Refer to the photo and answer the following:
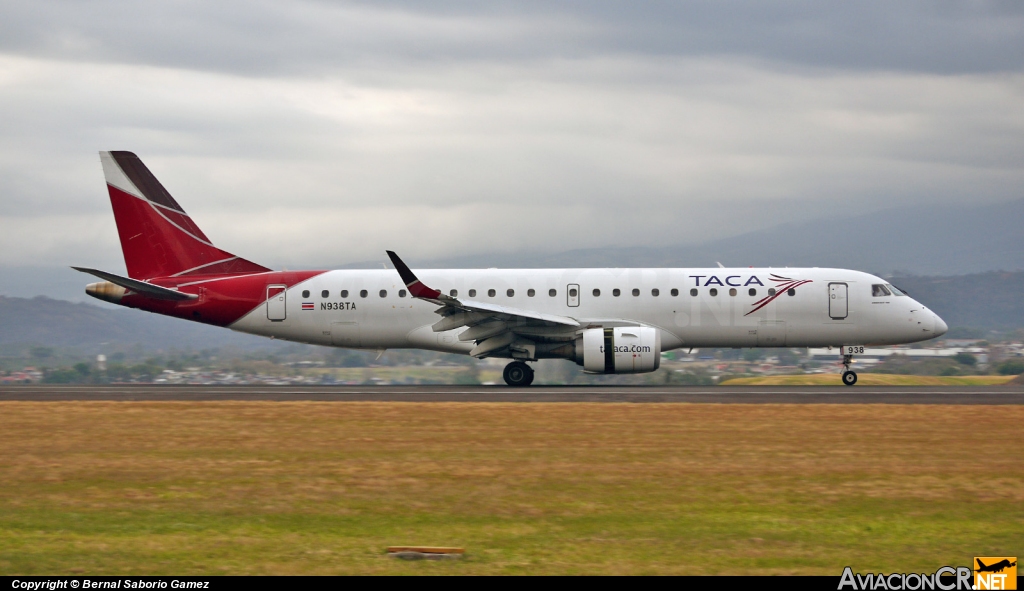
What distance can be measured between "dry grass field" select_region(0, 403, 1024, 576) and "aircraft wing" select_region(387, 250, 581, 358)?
29.5 ft

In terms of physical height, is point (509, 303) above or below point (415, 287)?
below

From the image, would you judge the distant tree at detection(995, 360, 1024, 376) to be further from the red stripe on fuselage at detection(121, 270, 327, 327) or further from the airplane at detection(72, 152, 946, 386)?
the red stripe on fuselage at detection(121, 270, 327, 327)

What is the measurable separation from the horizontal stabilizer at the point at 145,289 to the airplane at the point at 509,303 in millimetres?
59

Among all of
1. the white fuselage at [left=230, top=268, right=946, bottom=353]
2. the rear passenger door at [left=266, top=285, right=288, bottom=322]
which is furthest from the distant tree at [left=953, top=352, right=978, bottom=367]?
the rear passenger door at [left=266, top=285, right=288, bottom=322]

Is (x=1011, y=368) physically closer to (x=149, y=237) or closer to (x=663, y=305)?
(x=663, y=305)

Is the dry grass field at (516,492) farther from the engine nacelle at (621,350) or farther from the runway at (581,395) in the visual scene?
the engine nacelle at (621,350)

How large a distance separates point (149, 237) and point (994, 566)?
28.9 meters

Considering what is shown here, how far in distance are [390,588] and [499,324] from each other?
21904mm

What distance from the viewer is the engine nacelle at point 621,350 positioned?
2900 centimetres

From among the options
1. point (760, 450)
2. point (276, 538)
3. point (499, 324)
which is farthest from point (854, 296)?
→ point (276, 538)

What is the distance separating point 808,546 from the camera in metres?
9.81

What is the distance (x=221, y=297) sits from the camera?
31938mm

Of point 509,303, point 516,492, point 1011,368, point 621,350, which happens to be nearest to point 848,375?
point 621,350

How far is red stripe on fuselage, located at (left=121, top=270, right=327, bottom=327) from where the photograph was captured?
31.9m
